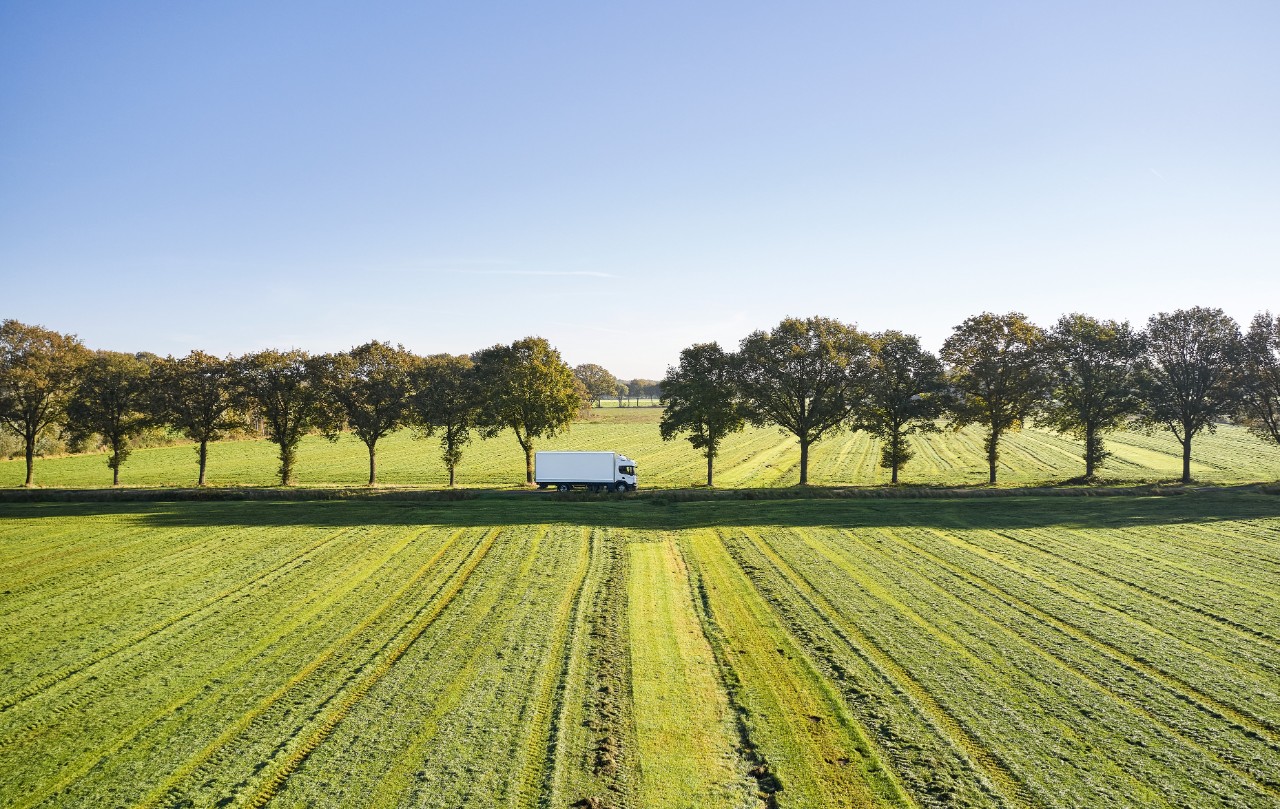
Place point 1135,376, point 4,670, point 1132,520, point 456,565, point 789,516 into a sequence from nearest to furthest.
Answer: point 4,670
point 456,565
point 1132,520
point 789,516
point 1135,376

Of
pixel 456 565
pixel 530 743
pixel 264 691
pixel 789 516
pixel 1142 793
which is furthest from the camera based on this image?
pixel 789 516

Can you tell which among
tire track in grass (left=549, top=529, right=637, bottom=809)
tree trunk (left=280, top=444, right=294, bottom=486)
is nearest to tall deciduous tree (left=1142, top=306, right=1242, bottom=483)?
tire track in grass (left=549, top=529, right=637, bottom=809)

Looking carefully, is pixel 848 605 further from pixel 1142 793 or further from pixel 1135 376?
pixel 1135 376

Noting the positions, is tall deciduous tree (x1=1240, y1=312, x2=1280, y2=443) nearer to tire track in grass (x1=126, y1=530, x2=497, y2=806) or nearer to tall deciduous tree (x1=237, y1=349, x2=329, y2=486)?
tire track in grass (x1=126, y1=530, x2=497, y2=806)

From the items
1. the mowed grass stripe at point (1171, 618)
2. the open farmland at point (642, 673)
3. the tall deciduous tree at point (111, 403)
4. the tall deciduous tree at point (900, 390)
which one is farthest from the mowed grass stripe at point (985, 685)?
the tall deciduous tree at point (111, 403)

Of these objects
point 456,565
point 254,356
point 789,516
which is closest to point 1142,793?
point 456,565

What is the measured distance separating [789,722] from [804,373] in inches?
1818

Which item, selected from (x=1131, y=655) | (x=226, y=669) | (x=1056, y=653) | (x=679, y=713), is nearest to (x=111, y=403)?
(x=226, y=669)

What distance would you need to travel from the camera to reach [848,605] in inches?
905

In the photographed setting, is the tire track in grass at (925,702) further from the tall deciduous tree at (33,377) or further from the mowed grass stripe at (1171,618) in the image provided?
the tall deciduous tree at (33,377)

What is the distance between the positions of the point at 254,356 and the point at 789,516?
50090 mm

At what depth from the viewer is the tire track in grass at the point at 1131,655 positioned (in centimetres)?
1470

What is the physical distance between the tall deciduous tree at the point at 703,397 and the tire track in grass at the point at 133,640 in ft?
116

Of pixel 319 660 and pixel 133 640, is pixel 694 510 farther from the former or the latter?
pixel 133 640
